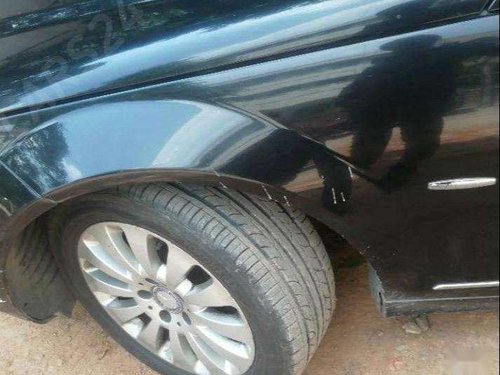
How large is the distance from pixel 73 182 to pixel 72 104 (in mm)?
232

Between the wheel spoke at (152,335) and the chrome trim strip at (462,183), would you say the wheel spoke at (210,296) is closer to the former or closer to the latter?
the wheel spoke at (152,335)

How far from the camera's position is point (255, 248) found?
184 cm

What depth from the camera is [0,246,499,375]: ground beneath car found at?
2215 millimetres

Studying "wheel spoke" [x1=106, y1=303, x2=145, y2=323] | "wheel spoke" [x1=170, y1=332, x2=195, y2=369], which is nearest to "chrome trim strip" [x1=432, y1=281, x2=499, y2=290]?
"wheel spoke" [x1=170, y1=332, x2=195, y2=369]

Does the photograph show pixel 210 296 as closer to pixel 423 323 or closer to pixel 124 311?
pixel 124 311

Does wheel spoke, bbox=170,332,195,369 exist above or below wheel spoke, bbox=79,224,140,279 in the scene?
below

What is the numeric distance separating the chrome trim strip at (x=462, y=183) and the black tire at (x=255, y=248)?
505 millimetres

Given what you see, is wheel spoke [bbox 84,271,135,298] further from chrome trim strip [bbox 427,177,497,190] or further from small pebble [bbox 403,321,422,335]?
chrome trim strip [bbox 427,177,497,190]

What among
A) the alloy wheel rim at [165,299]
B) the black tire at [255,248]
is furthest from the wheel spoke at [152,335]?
the black tire at [255,248]

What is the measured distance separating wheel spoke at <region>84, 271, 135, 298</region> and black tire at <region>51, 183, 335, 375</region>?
36cm

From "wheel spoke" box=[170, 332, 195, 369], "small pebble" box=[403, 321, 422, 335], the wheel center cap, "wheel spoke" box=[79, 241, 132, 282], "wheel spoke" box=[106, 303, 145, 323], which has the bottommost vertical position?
"small pebble" box=[403, 321, 422, 335]

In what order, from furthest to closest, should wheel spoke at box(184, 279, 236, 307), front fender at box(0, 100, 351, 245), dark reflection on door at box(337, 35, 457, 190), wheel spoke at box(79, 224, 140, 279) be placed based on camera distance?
wheel spoke at box(79, 224, 140, 279), wheel spoke at box(184, 279, 236, 307), front fender at box(0, 100, 351, 245), dark reflection on door at box(337, 35, 457, 190)

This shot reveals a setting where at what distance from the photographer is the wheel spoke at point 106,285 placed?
2.27 m

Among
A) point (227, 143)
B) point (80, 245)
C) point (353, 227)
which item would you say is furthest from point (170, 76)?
point (80, 245)
